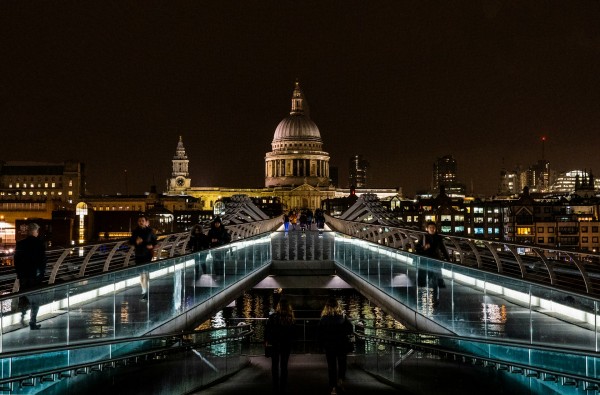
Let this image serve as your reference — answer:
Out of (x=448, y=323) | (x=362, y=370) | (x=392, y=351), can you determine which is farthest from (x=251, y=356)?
(x=448, y=323)

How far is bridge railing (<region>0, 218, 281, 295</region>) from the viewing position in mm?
12648

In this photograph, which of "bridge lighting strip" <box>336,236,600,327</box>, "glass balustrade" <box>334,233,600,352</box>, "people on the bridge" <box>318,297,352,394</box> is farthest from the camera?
"people on the bridge" <box>318,297,352,394</box>

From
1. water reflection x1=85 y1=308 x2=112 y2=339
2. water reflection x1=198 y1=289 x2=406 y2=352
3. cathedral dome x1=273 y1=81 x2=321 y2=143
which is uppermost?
cathedral dome x1=273 y1=81 x2=321 y2=143

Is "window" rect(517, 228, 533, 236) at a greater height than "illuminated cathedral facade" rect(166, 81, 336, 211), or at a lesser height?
lesser

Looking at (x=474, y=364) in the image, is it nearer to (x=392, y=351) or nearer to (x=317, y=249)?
(x=392, y=351)

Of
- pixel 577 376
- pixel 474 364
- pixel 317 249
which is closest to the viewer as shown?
pixel 577 376

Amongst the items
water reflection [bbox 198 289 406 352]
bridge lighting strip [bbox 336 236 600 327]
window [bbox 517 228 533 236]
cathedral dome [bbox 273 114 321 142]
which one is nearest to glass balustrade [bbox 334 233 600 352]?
bridge lighting strip [bbox 336 236 600 327]

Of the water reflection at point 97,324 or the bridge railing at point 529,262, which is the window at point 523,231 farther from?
the water reflection at point 97,324

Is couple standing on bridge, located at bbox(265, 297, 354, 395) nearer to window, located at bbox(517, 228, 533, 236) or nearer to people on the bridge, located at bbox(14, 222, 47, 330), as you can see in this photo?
people on the bridge, located at bbox(14, 222, 47, 330)

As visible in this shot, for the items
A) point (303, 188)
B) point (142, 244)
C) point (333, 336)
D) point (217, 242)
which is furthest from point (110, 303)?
point (303, 188)

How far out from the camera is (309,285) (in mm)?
29438

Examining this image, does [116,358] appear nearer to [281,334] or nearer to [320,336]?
[281,334]

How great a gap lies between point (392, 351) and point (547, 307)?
3561mm

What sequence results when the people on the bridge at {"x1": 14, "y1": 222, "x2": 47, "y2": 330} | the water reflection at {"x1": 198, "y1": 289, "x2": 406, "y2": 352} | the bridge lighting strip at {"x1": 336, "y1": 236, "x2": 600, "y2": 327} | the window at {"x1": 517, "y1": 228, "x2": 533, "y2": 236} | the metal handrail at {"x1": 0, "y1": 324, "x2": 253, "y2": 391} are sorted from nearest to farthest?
1. the metal handrail at {"x1": 0, "y1": 324, "x2": 253, "y2": 391}
2. the bridge lighting strip at {"x1": 336, "y1": 236, "x2": 600, "y2": 327}
3. the people on the bridge at {"x1": 14, "y1": 222, "x2": 47, "y2": 330}
4. the water reflection at {"x1": 198, "y1": 289, "x2": 406, "y2": 352}
5. the window at {"x1": 517, "y1": 228, "x2": 533, "y2": 236}
